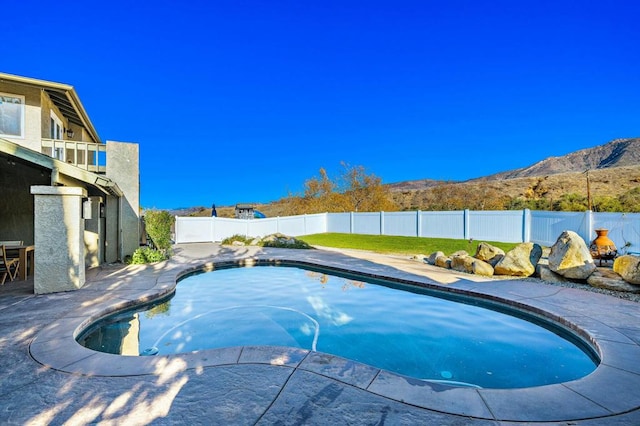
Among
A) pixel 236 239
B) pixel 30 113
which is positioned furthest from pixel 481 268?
pixel 30 113

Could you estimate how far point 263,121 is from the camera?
39188mm

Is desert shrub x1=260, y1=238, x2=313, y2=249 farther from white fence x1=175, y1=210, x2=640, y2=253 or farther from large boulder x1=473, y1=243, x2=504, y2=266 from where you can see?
large boulder x1=473, y1=243, x2=504, y2=266

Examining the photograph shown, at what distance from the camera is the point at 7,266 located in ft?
23.8

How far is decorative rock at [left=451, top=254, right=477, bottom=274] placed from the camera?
908 centimetres

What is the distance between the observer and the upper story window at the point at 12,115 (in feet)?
34.4

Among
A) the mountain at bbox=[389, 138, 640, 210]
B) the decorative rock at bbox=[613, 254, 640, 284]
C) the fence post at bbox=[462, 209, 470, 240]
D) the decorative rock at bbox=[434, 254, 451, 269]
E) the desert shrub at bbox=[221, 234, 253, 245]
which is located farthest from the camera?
the mountain at bbox=[389, 138, 640, 210]

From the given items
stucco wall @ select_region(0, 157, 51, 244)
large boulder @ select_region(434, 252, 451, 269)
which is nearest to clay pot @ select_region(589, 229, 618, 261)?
large boulder @ select_region(434, 252, 451, 269)

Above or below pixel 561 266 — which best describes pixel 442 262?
below

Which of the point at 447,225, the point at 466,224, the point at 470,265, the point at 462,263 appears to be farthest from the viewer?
the point at 447,225

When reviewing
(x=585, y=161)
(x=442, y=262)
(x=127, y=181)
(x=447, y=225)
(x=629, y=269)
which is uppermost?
(x=585, y=161)

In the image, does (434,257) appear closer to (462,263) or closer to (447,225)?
(462,263)

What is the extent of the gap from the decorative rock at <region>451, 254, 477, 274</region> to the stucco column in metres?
9.28

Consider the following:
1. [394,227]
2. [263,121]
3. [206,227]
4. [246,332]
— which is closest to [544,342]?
[246,332]

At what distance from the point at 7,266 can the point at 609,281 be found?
1280 centimetres
